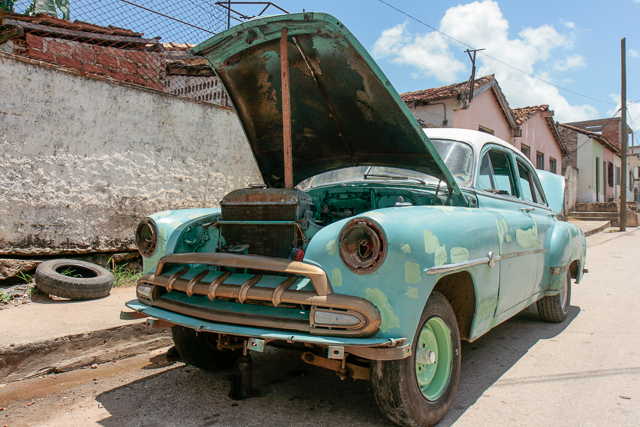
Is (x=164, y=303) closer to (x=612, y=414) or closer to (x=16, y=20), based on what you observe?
(x=612, y=414)

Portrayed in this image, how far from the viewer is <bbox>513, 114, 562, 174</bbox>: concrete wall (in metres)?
18.8

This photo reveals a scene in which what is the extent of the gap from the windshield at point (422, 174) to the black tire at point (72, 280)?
240 centimetres

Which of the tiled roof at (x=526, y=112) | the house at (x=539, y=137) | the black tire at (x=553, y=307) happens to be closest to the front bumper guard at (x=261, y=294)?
the black tire at (x=553, y=307)

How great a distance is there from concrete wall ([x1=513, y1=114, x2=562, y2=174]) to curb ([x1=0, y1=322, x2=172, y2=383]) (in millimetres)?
17175

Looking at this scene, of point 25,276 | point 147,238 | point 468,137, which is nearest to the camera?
point 147,238

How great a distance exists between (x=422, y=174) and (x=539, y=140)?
63.4ft

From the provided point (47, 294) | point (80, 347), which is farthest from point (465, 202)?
point (47, 294)

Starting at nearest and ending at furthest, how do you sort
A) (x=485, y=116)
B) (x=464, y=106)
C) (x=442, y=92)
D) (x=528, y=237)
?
1. (x=528, y=237)
2. (x=464, y=106)
3. (x=442, y=92)
4. (x=485, y=116)

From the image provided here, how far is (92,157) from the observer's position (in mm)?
5195

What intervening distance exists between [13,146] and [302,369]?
362cm

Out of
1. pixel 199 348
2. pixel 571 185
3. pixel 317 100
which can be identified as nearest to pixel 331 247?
pixel 199 348

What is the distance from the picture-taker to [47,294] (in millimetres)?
4559

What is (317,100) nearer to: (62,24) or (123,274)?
(123,274)

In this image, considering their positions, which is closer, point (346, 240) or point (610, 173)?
point (346, 240)
